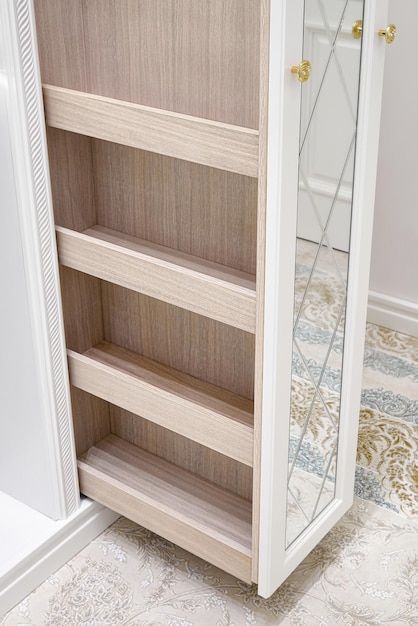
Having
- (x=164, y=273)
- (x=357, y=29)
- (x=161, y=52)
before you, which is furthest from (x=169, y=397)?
(x=357, y=29)

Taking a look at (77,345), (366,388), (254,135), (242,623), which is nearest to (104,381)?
(77,345)

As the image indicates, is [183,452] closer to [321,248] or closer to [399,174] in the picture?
[321,248]

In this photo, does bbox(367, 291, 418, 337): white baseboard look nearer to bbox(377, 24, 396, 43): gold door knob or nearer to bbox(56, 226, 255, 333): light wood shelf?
bbox(56, 226, 255, 333): light wood shelf

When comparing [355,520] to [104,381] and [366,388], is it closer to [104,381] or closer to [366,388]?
[366,388]

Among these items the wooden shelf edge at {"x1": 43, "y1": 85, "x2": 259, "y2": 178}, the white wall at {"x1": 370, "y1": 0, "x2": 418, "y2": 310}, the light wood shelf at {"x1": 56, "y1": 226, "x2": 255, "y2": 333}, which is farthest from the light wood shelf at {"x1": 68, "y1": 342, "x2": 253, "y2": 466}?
the white wall at {"x1": 370, "y1": 0, "x2": 418, "y2": 310}

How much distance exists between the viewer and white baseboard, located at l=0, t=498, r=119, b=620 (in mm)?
1857

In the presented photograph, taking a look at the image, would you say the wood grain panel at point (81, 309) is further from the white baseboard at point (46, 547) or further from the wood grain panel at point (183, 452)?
the white baseboard at point (46, 547)

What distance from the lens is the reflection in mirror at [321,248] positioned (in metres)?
1.39

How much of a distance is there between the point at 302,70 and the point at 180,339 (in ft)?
2.36

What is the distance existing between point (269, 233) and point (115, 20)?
0.50m

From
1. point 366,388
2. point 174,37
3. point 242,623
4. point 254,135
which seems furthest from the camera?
→ point 366,388

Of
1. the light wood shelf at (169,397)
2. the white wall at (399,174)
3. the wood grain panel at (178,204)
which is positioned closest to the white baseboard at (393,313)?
the white wall at (399,174)

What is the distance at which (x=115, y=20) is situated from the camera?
5.10 feet

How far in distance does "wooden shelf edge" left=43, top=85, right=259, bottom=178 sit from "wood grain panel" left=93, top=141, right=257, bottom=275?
6.3 inches
